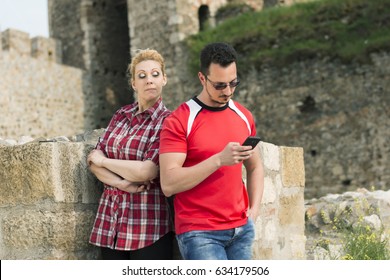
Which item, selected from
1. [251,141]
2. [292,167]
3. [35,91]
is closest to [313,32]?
[35,91]

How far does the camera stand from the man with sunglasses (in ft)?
8.21

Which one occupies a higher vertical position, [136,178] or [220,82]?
[220,82]

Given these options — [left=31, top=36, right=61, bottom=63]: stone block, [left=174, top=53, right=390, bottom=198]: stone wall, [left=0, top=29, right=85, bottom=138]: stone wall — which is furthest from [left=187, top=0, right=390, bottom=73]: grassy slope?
[left=31, top=36, right=61, bottom=63]: stone block

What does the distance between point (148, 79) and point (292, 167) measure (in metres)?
1.65

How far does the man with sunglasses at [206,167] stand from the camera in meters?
2.50

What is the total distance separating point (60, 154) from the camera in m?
2.86

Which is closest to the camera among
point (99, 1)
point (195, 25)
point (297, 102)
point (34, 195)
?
point (34, 195)

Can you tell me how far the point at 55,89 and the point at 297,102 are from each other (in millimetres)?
7087

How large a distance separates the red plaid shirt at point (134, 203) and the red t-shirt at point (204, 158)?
0.17 meters

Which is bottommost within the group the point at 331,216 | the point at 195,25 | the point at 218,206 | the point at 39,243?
the point at 331,216

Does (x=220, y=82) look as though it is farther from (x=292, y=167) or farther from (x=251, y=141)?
(x=292, y=167)

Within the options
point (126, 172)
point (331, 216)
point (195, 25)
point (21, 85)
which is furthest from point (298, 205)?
point (21, 85)

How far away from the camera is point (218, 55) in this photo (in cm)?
253
